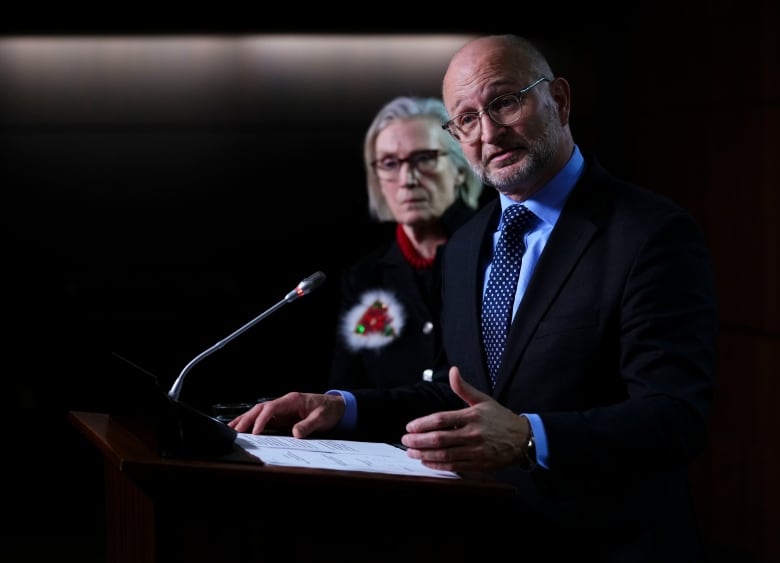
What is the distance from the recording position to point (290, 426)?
194 centimetres

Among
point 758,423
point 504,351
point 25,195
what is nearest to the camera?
point 504,351

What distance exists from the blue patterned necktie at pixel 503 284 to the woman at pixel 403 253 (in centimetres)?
113

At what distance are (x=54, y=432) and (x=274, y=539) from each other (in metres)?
3.79

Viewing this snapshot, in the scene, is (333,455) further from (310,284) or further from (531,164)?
(531,164)

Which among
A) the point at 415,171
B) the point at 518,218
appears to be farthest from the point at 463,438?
the point at 415,171

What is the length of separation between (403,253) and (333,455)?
1.85 m

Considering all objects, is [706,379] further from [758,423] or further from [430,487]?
[758,423]

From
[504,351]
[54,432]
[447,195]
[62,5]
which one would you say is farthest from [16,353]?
[504,351]

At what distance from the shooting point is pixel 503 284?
200 centimetres

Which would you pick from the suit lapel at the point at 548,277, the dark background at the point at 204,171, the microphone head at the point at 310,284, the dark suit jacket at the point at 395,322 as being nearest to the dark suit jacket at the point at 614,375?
the suit lapel at the point at 548,277

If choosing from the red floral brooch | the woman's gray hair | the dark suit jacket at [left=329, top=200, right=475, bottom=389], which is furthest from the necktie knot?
the woman's gray hair

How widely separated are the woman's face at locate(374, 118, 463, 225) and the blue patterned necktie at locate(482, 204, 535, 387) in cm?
136

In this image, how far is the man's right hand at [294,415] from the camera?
1872 millimetres

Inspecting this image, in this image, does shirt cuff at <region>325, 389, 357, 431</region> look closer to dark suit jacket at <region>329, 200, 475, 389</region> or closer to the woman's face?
dark suit jacket at <region>329, 200, 475, 389</region>
